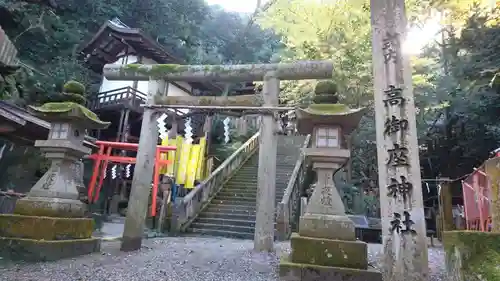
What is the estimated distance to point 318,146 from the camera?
554 cm

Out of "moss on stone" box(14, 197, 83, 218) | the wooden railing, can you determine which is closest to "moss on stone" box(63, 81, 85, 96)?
"moss on stone" box(14, 197, 83, 218)

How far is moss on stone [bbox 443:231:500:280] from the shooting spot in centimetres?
288

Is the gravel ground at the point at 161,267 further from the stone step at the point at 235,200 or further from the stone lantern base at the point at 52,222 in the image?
the stone step at the point at 235,200

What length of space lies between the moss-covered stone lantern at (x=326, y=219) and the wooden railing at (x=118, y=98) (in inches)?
533

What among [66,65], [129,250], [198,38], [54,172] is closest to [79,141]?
[54,172]

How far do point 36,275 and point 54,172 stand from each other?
7.46ft

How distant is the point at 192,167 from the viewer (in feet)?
41.6

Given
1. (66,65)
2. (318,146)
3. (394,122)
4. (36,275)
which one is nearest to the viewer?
(394,122)

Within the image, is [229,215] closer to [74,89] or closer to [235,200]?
[235,200]

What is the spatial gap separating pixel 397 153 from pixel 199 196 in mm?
8409

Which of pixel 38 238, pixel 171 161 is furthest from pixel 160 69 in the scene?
pixel 171 161

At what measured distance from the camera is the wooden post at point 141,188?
281 inches

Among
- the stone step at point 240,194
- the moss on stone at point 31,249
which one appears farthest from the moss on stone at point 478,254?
the stone step at point 240,194

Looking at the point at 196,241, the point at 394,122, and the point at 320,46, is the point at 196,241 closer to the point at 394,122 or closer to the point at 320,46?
the point at 394,122
